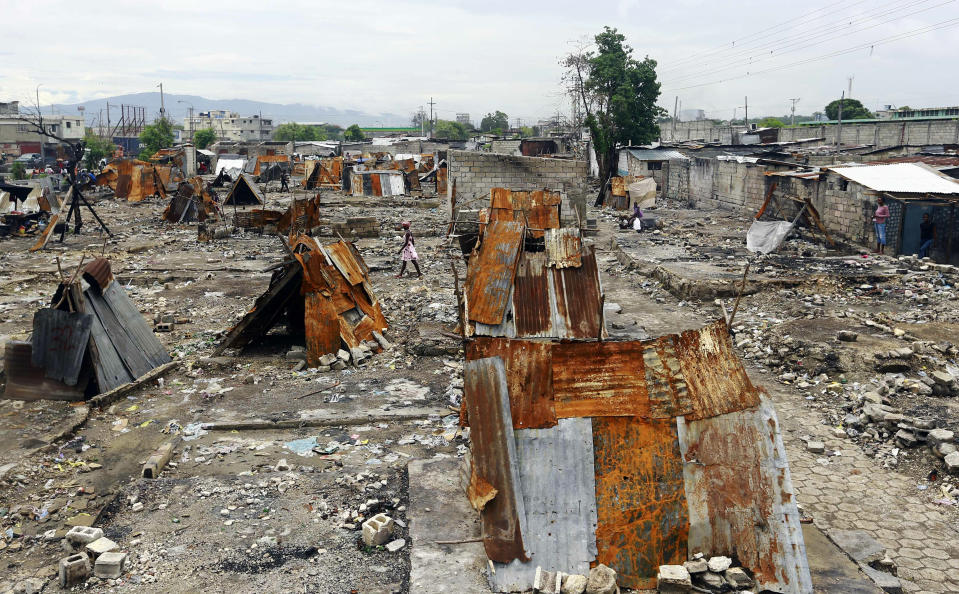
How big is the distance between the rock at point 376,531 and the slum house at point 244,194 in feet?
69.2

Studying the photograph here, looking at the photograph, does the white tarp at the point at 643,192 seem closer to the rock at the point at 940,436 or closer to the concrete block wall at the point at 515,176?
the concrete block wall at the point at 515,176

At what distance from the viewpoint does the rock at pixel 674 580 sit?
11.2 feet

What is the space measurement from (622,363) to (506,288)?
3583mm

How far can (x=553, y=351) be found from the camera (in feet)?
12.4

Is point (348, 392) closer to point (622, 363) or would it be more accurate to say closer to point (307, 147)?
point (622, 363)

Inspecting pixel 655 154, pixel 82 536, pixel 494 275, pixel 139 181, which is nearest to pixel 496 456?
pixel 82 536

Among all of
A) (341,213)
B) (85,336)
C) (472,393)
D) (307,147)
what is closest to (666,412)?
(472,393)

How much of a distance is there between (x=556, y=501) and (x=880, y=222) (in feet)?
40.2

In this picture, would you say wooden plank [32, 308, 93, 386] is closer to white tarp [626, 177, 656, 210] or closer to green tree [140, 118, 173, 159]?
white tarp [626, 177, 656, 210]

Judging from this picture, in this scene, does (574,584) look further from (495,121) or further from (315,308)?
(495,121)

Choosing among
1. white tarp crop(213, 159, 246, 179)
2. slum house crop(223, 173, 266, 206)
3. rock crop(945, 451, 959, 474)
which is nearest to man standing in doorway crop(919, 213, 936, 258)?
rock crop(945, 451, 959, 474)

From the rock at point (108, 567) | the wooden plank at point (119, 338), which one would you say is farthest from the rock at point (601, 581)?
the wooden plank at point (119, 338)

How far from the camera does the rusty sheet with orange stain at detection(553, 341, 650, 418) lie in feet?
12.2

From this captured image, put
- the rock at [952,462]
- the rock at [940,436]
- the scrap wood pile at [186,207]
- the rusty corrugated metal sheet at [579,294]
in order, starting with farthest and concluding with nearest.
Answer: the scrap wood pile at [186,207] → the rusty corrugated metal sheet at [579,294] → the rock at [940,436] → the rock at [952,462]
